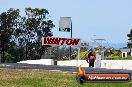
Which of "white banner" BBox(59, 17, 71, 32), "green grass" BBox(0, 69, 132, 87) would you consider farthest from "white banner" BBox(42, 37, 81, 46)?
"green grass" BBox(0, 69, 132, 87)

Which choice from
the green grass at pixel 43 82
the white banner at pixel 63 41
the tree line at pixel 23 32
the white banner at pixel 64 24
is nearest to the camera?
the green grass at pixel 43 82

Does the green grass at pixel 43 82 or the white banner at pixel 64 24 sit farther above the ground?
the white banner at pixel 64 24

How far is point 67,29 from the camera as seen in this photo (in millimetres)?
56875

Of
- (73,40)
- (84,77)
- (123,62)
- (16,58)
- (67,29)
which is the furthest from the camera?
(16,58)

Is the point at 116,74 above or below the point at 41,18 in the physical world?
below

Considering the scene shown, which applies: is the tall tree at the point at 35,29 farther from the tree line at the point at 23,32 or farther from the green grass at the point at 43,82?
the green grass at the point at 43,82

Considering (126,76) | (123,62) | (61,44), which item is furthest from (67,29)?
(126,76)

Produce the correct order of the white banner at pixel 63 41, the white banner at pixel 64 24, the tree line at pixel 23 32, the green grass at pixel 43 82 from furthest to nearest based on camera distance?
1. the tree line at pixel 23 32
2. the white banner at pixel 64 24
3. the white banner at pixel 63 41
4. the green grass at pixel 43 82

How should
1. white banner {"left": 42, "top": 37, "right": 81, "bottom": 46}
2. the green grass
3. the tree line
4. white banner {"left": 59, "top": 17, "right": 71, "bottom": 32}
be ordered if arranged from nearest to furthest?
the green grass → white banner {"left": 42, "top": 37, "right": 81, "bottom": 46} → white banner {"left": 59, "top": 17, "right": 71, "bottom": 32} → the tree line

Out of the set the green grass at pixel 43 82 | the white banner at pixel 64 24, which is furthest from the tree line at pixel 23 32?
the green grass at pixel 43 82

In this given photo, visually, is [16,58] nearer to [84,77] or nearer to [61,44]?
[61,44]

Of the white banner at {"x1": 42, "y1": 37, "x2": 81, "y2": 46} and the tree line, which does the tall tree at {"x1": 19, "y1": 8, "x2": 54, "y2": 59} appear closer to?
the tree line

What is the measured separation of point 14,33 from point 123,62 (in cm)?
7065

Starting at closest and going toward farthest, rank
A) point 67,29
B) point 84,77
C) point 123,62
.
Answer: point 84,77
point 123,62
point 67,29
